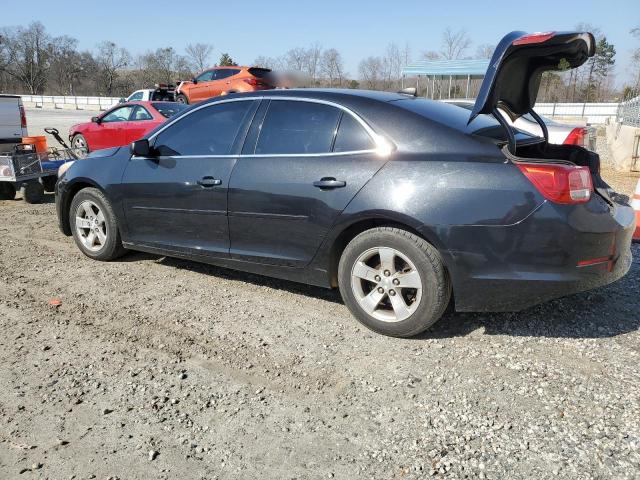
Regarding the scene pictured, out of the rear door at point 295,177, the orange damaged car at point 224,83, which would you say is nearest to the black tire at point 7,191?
the rear door at point 295,177

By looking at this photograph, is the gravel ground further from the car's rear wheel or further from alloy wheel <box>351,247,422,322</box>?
the car's rear wheel

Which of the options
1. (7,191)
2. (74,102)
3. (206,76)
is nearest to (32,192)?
(7,191)

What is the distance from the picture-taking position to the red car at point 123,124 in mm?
12312

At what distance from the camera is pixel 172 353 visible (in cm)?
336

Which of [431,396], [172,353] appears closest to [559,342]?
[431,396]

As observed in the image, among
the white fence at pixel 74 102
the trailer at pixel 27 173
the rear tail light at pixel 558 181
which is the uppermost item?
the white fence at pixel 74 102

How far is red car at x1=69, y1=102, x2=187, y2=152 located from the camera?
12.3 metres

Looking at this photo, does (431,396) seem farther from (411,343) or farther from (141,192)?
(141,192)

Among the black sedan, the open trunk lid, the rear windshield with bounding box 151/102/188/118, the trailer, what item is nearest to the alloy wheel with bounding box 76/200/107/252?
the black sedan

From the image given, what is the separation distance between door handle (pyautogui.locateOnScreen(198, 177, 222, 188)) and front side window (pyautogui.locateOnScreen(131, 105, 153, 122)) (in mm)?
8922

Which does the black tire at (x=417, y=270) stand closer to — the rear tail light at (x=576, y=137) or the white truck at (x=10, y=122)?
the rear tail light at (x=576, y=137)

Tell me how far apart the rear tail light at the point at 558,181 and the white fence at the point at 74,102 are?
51.1 meters

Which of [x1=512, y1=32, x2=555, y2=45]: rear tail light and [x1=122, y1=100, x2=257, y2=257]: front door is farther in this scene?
[x1=122, y1=100, x2=257, y2=257]: front door

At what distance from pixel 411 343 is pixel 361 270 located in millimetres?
586
